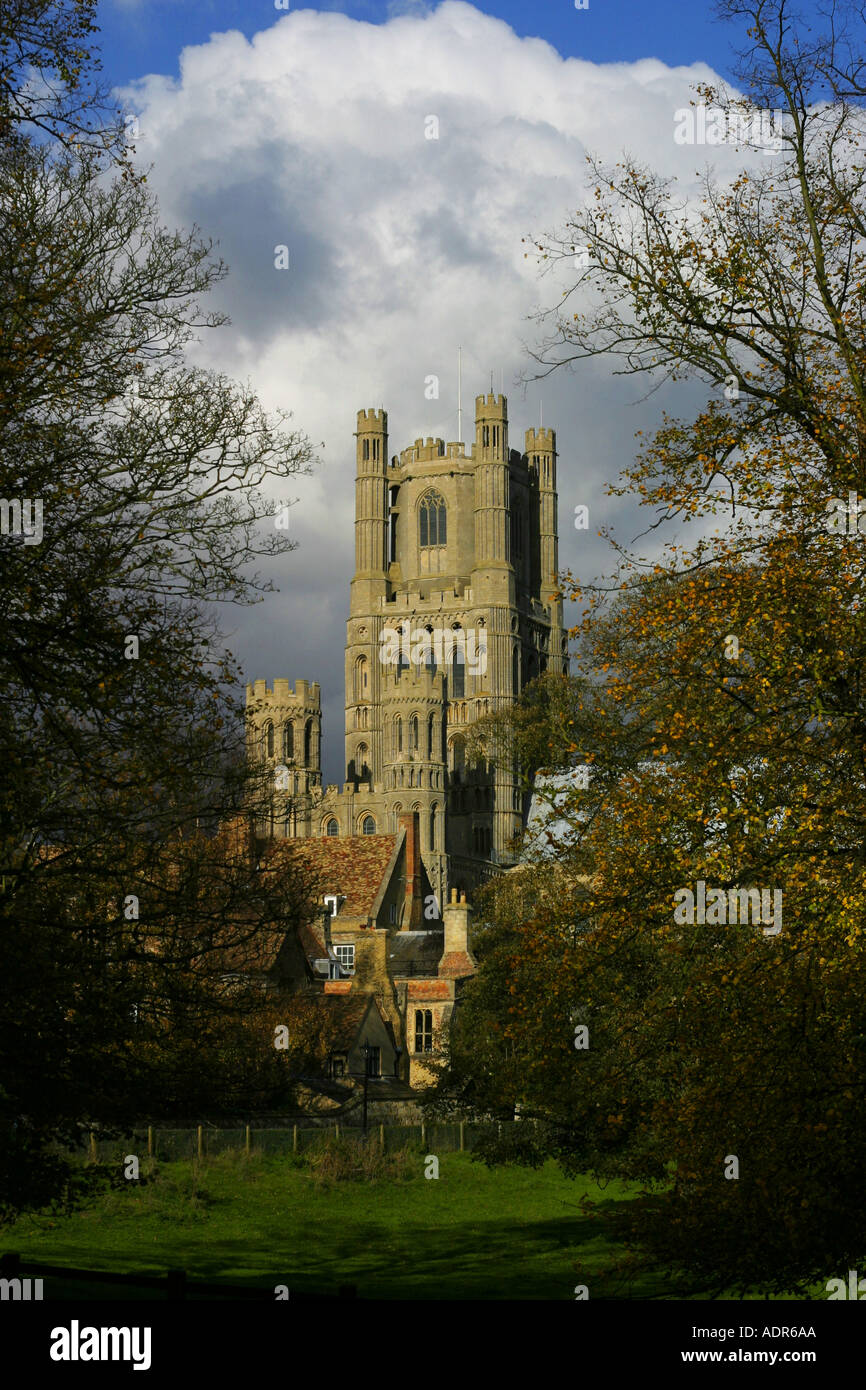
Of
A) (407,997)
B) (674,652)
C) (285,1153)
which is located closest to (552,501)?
(407,997)

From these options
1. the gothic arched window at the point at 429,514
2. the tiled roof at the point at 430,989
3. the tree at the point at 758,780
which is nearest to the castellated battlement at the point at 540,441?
the gothic arched window at the point at 429,514

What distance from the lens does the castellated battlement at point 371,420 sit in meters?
145

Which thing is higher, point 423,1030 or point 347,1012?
point 347,1012

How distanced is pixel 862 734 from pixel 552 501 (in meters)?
137

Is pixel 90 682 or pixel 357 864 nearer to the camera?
pixel 90 682

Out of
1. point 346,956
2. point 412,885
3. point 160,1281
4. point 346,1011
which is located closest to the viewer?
point 160,1281

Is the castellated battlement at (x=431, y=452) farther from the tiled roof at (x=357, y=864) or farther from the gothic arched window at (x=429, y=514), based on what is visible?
the tiled roof at (x=357, y=864)

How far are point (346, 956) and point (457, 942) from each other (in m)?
8.19

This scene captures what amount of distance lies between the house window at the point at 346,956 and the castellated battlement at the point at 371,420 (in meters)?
89.2

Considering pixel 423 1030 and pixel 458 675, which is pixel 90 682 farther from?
pixel 458 675

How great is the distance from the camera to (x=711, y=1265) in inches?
585

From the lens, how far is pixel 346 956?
203 ft

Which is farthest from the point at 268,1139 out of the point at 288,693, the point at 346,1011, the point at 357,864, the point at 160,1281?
the point at 288,693

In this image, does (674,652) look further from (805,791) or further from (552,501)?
(552,501)
